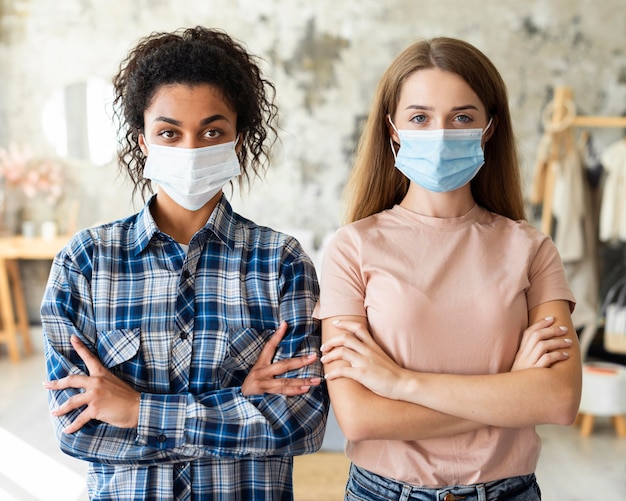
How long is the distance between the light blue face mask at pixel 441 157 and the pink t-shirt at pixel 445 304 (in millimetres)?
87

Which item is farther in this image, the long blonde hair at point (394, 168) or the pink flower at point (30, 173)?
the pink flower at point (30, 173)

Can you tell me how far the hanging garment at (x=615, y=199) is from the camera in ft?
14.1

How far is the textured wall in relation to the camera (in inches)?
193

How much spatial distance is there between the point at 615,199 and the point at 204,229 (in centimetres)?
360

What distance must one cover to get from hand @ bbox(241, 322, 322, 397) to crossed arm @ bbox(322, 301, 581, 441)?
7 cm

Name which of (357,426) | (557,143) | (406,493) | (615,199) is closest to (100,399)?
(357,426)

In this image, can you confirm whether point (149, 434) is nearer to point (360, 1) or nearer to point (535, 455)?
point (535, 455)

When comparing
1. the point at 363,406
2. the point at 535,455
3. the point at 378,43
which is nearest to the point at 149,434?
the point at 363,406

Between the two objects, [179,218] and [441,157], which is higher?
[441,157]

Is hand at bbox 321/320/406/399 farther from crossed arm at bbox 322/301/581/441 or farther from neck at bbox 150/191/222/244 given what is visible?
neck at bbox 150/191/222/244

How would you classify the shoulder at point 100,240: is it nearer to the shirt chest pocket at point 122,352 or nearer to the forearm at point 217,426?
the shirt chest pocket at point 122,352

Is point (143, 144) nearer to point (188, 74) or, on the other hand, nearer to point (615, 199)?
point (188, 74)

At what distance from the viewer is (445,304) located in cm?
131

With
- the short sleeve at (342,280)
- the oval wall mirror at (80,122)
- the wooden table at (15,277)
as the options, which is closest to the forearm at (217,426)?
the short sleeve at (342,280)
